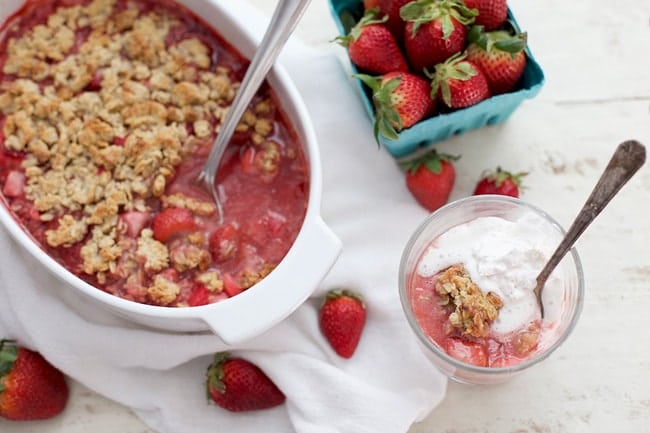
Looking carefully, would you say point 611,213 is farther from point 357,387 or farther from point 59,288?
point 59,288

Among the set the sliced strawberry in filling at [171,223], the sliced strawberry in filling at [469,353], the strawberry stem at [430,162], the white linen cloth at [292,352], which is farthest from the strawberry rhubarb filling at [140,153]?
the sliced strawberry in filling at [469,353]

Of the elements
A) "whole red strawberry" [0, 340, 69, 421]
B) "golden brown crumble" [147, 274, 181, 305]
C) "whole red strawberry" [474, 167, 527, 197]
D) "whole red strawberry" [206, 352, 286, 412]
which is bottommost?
"whole red strawberry" [0, 340, 69, 421]

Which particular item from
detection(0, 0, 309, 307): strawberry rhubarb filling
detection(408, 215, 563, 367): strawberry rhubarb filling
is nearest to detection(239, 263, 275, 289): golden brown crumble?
detection(0, 0, 309, 307): strawberry rhubarb filling

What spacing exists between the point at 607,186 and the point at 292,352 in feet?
2.14

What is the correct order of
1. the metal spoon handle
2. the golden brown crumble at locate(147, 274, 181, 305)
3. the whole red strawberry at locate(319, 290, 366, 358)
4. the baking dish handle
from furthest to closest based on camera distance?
the whole red strawberry at locate(319, 290, 366, 358) → the golden brown crumble at locate(147, 274, 181, 305) → the baking dish handle → the metal spoon handle

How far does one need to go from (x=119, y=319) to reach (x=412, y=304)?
1.76ft

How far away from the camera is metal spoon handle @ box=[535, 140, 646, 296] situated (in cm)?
135

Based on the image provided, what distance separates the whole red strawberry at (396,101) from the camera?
5.45 feet

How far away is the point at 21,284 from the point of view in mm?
1718

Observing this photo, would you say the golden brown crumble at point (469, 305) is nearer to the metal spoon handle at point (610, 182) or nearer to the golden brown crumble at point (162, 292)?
the metal spoon handle at point (610, 182)

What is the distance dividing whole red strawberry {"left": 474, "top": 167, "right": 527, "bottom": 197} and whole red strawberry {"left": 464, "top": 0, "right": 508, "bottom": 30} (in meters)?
0.28

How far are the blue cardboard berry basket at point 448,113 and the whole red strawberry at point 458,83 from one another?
19 millimetres

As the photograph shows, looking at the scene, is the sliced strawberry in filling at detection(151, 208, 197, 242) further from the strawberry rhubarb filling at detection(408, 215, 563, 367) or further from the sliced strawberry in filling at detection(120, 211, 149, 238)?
the strawberry rhubarb filling at detection(408, 215, 563, 367)

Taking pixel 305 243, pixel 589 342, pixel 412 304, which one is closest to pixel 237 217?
pixel 305 243
